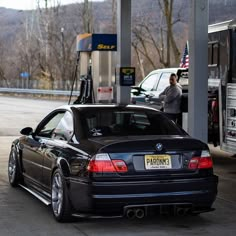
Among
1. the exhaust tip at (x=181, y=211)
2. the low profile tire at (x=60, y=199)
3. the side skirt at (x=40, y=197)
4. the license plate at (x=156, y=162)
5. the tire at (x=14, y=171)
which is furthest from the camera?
the tire at (x=14, y=171)

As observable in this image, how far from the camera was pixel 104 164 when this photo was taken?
246 inches

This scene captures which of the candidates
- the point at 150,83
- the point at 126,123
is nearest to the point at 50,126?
the point at 126,123

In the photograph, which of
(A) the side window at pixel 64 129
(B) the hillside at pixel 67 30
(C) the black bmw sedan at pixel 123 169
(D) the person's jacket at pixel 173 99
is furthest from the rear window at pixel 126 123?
(B) the hillside at pixel 67 30

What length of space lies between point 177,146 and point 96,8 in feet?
168

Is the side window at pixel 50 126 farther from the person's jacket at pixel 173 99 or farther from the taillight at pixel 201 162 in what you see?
the person's jacket at pixel 173 99

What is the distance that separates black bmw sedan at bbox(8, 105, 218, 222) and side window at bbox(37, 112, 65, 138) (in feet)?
1.50

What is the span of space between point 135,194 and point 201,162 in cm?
88

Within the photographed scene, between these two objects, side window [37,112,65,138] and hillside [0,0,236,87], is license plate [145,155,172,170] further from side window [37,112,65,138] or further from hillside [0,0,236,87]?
hillside [0,0,236,87]

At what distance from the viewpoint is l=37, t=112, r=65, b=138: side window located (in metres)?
7.74

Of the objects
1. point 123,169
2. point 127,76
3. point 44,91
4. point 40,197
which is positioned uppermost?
point 127,76

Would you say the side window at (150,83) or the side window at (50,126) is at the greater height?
the side window at (150,83)

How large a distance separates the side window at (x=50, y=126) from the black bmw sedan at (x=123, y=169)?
0.46 meters

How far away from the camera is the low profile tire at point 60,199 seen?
658 cm

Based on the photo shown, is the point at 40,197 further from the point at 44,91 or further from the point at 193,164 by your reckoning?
the point at 44,91
